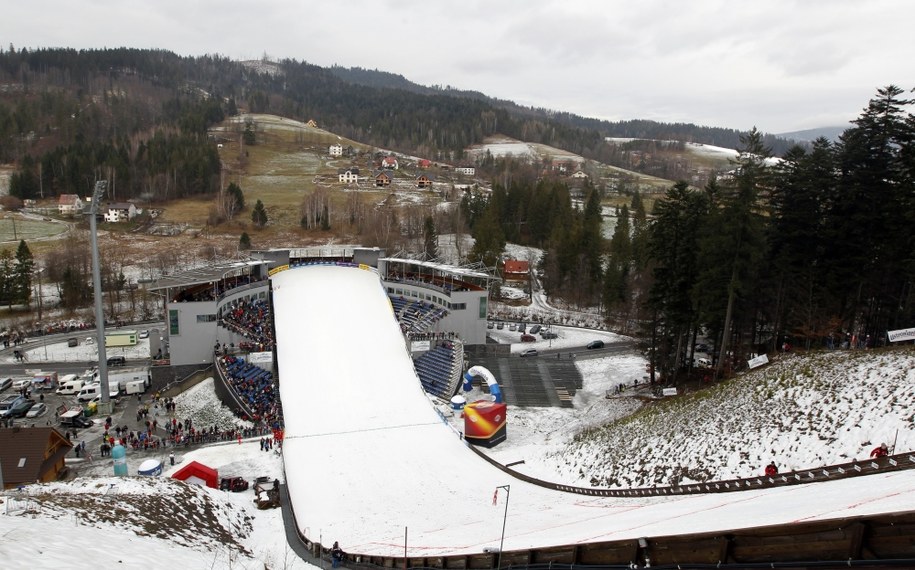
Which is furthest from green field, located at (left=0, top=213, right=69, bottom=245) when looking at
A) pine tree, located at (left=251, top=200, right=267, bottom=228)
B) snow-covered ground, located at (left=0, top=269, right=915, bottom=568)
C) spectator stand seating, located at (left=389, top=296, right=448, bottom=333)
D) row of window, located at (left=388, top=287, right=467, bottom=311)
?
snow-covered ground, located at (left=0, top=269, right=915, bottom=568)

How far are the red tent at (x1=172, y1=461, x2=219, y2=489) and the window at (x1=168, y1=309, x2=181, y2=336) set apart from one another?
48.4 feet

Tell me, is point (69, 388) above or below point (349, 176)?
below

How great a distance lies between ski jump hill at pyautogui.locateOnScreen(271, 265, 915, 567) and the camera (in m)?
10.6

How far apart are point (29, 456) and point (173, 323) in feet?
42.9

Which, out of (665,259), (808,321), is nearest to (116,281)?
(665,259)

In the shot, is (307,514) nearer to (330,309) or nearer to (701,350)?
(330,309)

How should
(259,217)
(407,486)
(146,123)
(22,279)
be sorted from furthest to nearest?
(146,123), (259,217), (22,279), (407,486)

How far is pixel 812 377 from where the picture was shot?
1747 centimetres

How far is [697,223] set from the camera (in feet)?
90.7

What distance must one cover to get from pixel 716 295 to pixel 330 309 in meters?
22.1

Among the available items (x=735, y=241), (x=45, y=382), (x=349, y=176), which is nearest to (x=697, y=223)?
(x=735, y=241)

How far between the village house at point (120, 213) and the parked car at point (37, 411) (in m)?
52.4

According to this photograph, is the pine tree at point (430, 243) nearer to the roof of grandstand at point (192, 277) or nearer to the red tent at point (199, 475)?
the roof of grandstand at point (192, 277)

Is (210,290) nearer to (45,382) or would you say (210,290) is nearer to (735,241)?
(45,382)
